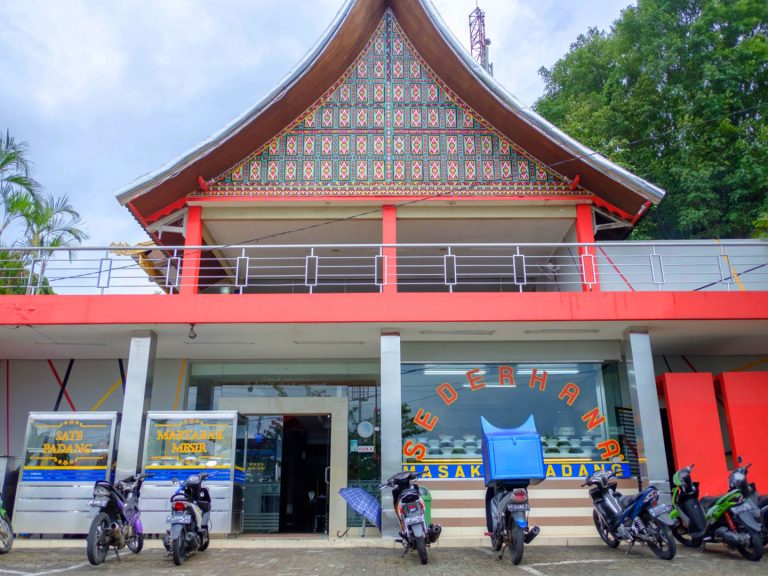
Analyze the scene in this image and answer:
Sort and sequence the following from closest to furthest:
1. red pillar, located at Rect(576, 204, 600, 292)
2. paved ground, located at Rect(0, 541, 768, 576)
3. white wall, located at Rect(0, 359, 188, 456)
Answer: paved ground, located at Rect(0, 541, 768, 576) → red pillar, located at Rect(576, 204, 600, 292) → white wall, located at Rect(0, 359, 188, 456)

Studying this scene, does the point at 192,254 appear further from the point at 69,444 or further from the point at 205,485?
the point at 205,485

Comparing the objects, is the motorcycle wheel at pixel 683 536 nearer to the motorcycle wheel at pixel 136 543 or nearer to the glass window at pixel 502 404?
the glass window at pixel 502 404

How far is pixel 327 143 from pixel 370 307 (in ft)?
11.6

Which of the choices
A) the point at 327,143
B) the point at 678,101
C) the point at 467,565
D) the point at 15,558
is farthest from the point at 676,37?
the point at 15,558

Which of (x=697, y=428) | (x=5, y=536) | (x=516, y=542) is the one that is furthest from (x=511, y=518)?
(x=5, y=536)

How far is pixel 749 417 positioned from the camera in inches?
376

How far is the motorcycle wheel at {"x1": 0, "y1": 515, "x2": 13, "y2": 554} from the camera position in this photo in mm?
7738

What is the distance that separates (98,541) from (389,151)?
7.32 meters

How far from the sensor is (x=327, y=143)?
1134 centimetres

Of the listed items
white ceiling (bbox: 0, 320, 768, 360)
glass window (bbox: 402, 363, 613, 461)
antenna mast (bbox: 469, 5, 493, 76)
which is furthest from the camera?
antenna mast (bbox: 469, 5, 493, 76)

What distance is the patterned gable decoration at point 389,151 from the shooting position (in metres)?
11.1

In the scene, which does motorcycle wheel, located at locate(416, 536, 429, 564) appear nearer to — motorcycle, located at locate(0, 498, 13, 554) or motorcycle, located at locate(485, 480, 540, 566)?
motorcycle, located at locate(485, 480, 540, 566)

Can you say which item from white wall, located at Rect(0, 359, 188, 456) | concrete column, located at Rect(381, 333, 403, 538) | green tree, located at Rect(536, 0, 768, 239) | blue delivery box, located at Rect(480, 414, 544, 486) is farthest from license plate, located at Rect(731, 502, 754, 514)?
green tree, located at Rect(536, 0, 768, 239)

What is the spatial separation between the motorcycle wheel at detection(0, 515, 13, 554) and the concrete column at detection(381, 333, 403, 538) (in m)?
4.45
